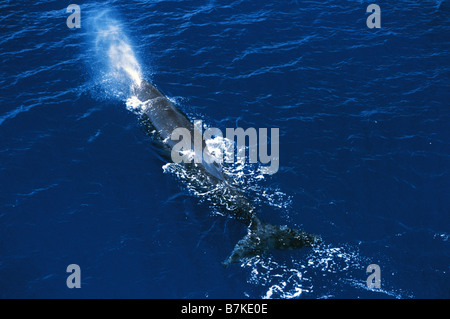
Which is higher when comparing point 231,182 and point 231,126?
point 231,126

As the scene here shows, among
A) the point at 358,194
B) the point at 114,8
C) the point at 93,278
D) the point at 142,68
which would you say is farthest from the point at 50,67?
the point at 358,194

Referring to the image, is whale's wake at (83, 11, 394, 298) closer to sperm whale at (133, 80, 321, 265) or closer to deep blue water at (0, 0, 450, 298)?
deep blue water at (0, 0, 450, 298)

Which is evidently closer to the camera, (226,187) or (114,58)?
A: (226,187)

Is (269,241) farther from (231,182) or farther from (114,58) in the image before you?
(114,58)

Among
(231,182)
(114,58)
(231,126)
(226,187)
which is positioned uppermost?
(114,58)

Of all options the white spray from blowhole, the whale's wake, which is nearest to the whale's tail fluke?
the whale's wake

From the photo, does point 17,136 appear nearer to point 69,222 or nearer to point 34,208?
point 34,208

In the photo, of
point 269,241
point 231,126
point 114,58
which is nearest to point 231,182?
point 269,241
